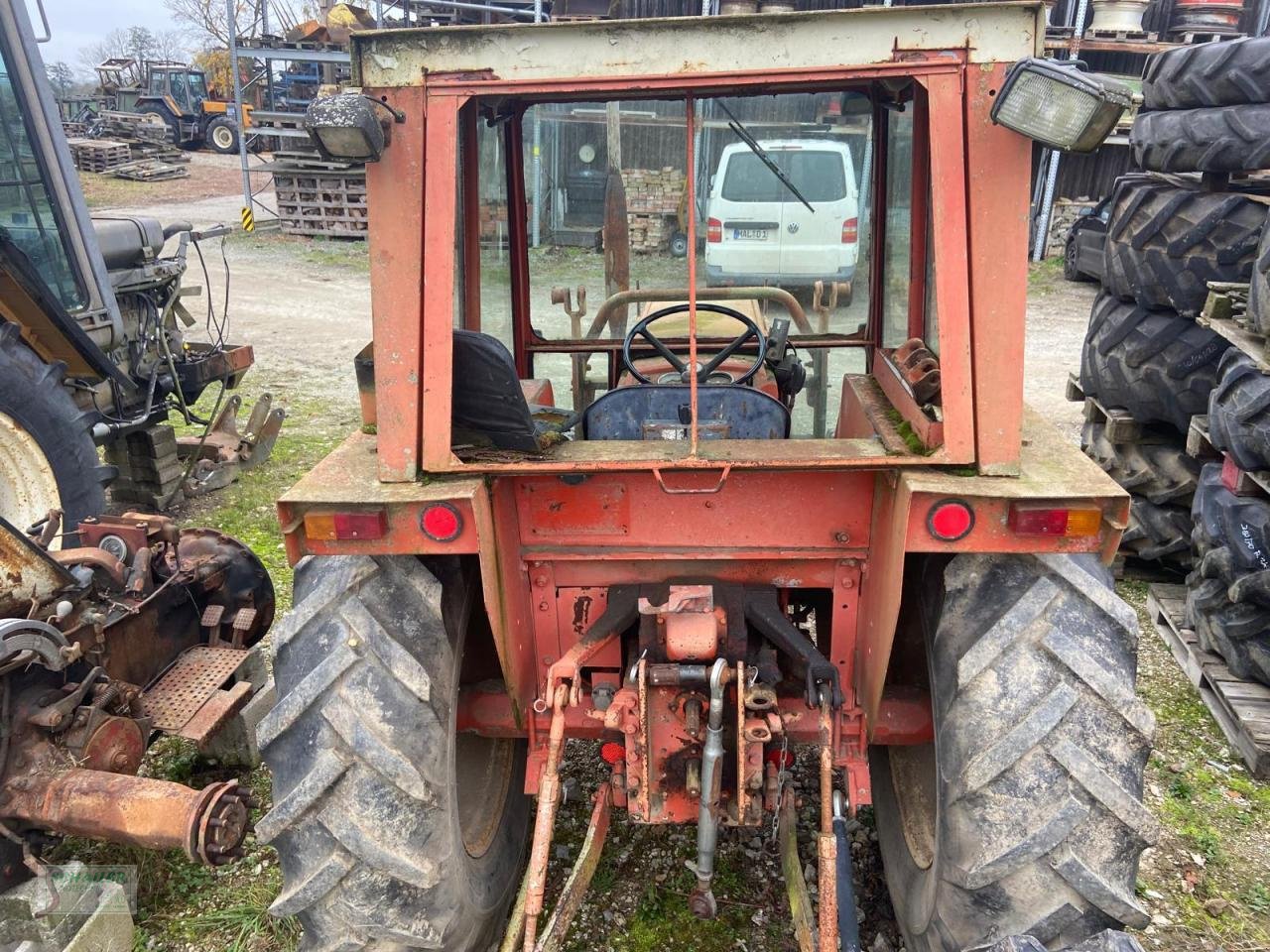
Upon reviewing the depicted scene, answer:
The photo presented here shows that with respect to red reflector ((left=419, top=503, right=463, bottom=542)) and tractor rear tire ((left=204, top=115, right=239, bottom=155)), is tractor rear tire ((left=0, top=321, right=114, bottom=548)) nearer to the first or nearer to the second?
red reflector ((left=419, top=503, right=463, bottom=542))

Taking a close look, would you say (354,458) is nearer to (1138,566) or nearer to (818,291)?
(818,291)

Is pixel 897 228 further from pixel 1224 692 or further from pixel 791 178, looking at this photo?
pixel 1224 692

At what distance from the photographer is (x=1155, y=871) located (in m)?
3.05

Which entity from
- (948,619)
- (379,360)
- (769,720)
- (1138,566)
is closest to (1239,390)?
(1138,566)

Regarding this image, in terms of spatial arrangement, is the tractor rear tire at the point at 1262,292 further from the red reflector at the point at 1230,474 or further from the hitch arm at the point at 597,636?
the hitch arm at the point at 597,636

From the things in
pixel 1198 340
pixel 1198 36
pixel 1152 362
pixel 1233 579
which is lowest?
pixel 1233 579

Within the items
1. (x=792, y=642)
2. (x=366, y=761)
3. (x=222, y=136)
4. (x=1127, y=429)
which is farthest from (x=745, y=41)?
(x=222, y=136)

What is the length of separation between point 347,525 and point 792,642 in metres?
1.14

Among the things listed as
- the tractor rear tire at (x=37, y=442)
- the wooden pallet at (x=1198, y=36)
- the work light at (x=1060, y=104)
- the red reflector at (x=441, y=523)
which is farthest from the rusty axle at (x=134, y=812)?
the wooden pallet at (x=1198, y=36)

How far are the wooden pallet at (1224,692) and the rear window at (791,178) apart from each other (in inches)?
95.1

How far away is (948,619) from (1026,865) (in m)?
0.53

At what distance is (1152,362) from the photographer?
471 centimetres

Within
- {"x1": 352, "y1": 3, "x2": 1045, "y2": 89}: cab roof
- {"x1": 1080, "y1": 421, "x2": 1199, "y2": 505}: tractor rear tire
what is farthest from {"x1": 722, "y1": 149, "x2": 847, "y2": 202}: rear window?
{"x1": 1080, "y1": 421, "x2": 1199, "y2": 505}: tractor rear tire

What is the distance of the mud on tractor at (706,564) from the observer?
200 cm
